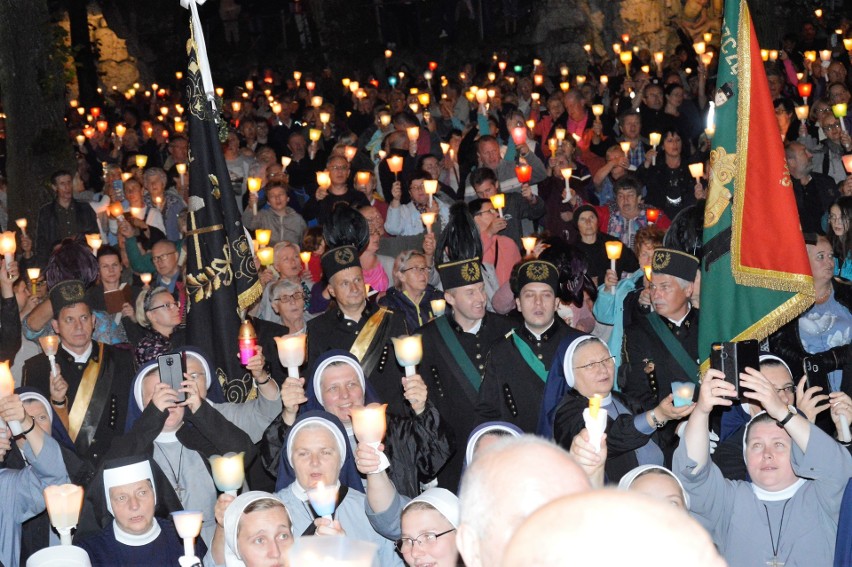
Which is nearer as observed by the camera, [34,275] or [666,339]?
[666,339]

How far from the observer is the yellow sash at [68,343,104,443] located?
23.2ft

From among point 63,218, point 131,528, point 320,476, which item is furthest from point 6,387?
point 63,218

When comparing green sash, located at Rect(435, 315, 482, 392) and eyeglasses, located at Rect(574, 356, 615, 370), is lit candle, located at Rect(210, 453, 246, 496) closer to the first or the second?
eyeglasses, located at Rect(574, 356, 615, 370)

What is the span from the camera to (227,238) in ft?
24.8

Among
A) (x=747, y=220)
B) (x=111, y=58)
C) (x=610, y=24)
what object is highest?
(x=111, y=58)

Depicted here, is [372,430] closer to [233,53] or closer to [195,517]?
[195,517]

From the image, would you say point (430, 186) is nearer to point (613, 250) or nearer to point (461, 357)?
point (613, 250)

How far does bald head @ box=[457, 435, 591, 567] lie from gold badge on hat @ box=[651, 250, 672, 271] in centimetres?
416

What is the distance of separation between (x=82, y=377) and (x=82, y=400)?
0.50 ft

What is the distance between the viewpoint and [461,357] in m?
6.98

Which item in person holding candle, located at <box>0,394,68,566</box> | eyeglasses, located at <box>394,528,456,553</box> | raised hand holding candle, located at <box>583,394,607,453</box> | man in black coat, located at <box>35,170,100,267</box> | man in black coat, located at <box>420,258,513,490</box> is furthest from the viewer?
man in black coat, located at <box>35,170,100,267</box>

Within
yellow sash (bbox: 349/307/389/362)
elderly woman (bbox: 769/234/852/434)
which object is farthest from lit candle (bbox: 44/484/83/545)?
elderly woman (bbox: 769/234/852/434)

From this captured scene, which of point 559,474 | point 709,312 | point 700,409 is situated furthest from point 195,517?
point 709,312

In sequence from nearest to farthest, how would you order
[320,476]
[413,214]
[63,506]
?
[63,506]
[320,476]
[413,214]
